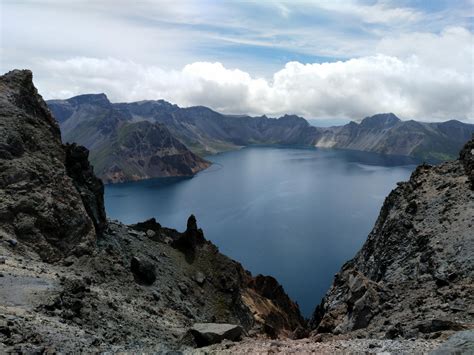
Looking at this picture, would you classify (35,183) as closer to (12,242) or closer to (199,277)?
(12,242)

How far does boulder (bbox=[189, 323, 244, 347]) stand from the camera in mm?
30234

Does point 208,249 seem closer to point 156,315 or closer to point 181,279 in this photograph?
point 181,279

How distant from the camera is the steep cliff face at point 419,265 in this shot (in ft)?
98.4

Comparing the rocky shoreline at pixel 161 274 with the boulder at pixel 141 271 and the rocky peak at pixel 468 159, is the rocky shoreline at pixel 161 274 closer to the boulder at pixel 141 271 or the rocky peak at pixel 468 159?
the boulder at pixel 141 271

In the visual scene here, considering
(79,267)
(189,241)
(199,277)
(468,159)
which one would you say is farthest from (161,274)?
(468,159)

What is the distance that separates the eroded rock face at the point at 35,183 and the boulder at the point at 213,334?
18.5 m

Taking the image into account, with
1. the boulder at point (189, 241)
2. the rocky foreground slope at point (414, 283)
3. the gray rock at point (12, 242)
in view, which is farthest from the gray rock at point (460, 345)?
the boulder at point (189, 241)

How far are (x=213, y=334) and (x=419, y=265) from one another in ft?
88.4

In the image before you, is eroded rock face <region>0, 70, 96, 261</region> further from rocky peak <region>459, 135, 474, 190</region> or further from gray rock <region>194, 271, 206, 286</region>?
rocky peak <region>459, 135, 474, 190</region>

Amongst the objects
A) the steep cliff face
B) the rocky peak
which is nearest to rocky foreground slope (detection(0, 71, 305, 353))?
the steep cliff face

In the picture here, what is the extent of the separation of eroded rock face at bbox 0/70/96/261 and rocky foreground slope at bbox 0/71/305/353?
113 mm

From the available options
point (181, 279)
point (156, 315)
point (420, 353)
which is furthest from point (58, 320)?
point (181, 279)

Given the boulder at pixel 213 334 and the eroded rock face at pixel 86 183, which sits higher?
the eroded rock face at pixel 86 183

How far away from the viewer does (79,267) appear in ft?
140
